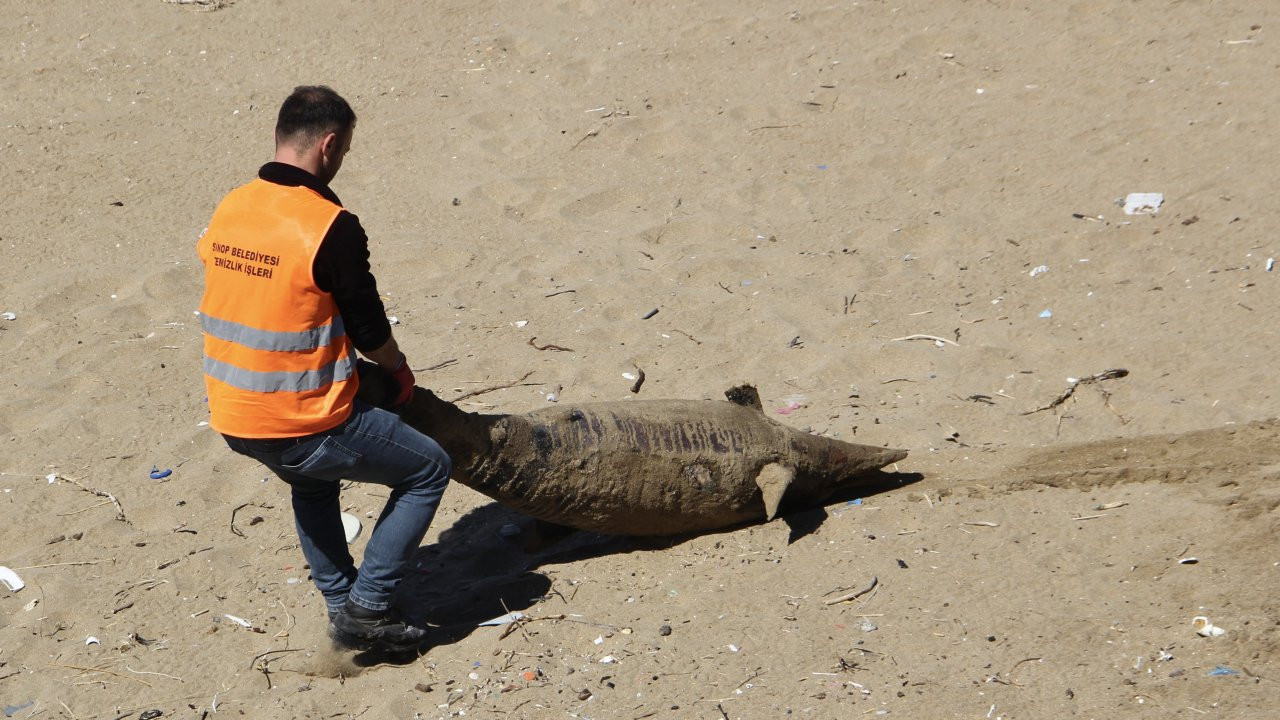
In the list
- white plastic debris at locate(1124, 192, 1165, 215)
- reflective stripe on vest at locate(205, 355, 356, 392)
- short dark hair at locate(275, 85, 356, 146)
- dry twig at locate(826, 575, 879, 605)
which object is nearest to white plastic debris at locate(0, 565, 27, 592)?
reflective stripe on vest at locate(205, 355, 356, 392)

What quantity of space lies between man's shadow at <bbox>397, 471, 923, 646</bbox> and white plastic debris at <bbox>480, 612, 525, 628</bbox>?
0.11ft

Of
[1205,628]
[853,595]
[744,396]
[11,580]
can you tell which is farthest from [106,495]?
[1205,628]

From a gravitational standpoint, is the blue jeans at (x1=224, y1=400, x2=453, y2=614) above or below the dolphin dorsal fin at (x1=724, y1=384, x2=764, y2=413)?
above

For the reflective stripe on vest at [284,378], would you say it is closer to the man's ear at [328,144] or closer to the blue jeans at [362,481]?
the blue jeans at [362,481]

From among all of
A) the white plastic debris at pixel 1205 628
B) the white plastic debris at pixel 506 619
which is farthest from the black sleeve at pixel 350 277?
the white plastic debris at pixel 1205 628

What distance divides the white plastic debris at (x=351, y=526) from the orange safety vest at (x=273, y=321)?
147 cm

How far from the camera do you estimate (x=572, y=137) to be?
7.95 meters

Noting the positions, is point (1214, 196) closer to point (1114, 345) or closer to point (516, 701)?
point (1114, 345)

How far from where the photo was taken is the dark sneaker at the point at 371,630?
152 inches

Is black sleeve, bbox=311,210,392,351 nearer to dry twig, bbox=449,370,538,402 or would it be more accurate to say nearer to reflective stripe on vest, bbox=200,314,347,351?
reflective stripe on vest, bbox=200,314,347,351

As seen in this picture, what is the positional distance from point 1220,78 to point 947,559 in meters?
4.69

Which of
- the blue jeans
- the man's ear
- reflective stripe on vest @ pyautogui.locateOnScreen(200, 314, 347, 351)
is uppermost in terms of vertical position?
the man's ear

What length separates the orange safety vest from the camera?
332 centimetres

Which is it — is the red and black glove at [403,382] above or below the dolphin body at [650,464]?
above
